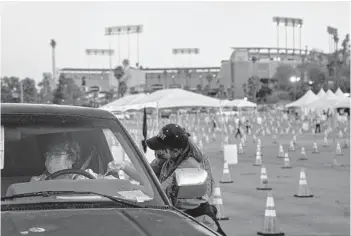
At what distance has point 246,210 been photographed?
1548 centimetres

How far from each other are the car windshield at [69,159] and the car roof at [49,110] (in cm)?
2

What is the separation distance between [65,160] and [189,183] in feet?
2.80

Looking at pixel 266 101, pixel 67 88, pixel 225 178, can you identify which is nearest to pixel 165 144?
pixel 225 178

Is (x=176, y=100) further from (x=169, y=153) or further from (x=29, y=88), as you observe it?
(x=29, y=88)

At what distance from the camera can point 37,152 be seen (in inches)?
206

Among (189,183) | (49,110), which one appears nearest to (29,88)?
(49,110)

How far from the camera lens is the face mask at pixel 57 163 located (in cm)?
480

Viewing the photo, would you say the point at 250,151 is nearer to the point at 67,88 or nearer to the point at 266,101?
the point at 67,88

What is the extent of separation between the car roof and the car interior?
0.45ft

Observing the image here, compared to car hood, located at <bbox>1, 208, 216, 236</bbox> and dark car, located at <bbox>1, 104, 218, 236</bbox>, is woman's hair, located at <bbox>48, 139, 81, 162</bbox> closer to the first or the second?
dark car, located at <bbox>1, 104, 218, 236</bbox>

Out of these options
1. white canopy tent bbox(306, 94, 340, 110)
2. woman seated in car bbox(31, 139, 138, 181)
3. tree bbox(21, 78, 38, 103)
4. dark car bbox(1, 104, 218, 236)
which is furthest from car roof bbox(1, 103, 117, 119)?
tree bbox(21, 78, 38, 103)

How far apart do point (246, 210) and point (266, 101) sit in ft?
597

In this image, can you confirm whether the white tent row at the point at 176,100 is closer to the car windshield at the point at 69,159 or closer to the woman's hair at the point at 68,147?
the car windshield at the point at 69,159

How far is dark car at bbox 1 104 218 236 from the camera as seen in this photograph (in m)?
3.49
